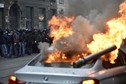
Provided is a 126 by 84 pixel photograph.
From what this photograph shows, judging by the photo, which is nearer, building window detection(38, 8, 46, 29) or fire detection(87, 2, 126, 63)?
fire detection(87, 2, 126, 63)

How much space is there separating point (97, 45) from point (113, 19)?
1.23 metres

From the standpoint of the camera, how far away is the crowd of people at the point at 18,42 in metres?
20.6

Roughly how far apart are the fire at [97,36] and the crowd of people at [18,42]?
40.2ft

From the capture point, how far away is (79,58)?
6785 millimetres

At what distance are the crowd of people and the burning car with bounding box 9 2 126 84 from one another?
1284 centimetres

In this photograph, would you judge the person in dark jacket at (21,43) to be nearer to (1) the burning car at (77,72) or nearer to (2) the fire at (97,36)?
(2) the fire at (97,36)

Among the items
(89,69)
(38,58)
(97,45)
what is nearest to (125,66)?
(97,45)

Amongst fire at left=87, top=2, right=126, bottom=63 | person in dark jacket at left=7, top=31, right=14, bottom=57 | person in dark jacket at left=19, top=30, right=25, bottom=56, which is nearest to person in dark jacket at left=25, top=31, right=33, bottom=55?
person in dark jacket at left=19, top=30, right=25, bottom=56

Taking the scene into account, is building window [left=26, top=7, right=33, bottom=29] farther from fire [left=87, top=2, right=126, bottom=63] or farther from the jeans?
fire [left=87, top=2, right=126, bottom=63]

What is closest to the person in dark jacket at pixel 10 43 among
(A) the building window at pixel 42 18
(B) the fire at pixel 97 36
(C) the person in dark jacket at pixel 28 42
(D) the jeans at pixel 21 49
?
(D) the jeans at pixel 21 49

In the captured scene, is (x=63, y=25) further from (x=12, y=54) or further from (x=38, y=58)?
(x=12, y=54)

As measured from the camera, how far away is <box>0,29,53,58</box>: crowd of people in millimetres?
20594

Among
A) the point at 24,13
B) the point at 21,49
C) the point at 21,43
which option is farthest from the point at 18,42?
the point at 24,13

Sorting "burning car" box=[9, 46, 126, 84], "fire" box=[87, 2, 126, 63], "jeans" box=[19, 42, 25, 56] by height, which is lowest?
"jeans" box=[19, 42, 25, 56]
